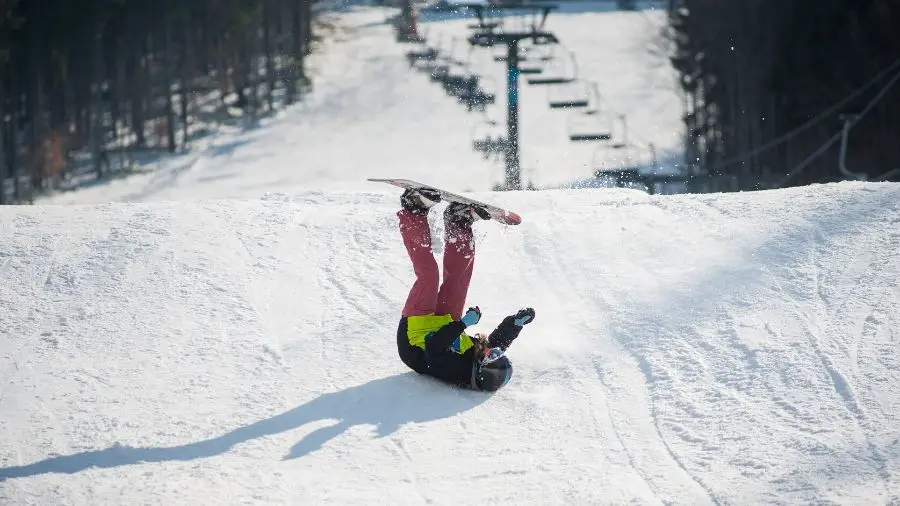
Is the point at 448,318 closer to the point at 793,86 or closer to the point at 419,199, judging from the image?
the point at 419,199

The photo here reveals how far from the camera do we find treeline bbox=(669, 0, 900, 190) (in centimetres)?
2581

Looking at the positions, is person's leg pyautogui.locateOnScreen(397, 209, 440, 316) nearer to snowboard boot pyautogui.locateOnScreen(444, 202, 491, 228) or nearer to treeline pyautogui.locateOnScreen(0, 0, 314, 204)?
snowboard boot pyautogui.locateOnScreen(444, 202, 491, 228)

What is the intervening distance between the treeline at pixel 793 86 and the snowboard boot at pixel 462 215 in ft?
52.5

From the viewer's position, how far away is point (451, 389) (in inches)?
282

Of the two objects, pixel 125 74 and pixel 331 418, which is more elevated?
pixel 331 418

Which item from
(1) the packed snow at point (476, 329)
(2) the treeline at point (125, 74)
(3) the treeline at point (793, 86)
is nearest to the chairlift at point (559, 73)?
(3) the treeline at point (793, 86)

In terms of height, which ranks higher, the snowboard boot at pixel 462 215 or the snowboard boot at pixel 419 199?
the snowboard boot at pixel 419 199

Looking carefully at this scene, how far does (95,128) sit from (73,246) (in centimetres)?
2215

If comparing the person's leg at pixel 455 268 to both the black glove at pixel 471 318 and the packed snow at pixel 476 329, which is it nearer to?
the black glove at pixel 471 318

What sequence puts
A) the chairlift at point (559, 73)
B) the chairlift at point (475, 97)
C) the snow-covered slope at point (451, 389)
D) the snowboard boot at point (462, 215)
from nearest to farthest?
the snow-covered slope at point (451, 389), the snowboard boot at point (462, 215), the chairlift at point (559, 73), the chairlift at point (475, 97)

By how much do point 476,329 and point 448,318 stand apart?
0.91 metres

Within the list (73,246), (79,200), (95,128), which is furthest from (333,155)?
(73,246)

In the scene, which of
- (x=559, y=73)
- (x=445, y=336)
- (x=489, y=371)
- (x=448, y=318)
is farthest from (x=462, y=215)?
(x=559, y=73)

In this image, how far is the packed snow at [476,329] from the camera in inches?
238
